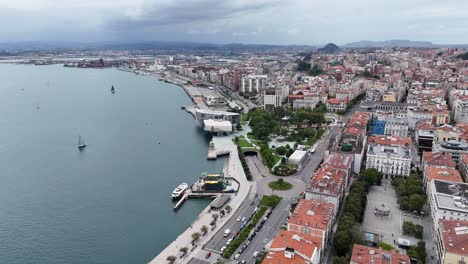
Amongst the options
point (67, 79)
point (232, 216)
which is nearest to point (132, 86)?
point (67, 79)

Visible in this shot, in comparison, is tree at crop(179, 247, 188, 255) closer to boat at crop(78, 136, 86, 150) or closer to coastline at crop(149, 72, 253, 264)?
coastline at crop(149, 72, 253, 264)

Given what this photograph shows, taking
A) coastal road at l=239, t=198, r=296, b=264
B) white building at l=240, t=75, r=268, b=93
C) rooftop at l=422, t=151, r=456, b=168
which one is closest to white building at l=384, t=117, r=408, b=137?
rooftop at l=422, t=151, r=456, b=168

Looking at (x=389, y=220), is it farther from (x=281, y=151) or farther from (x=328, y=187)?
(x=281, y=151)

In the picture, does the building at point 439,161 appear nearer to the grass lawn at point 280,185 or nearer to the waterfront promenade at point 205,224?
the grass lawn at point 280,185

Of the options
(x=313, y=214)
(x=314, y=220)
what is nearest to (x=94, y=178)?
(x=313, y=214)

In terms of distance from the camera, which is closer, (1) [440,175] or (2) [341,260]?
(2) [341,260]

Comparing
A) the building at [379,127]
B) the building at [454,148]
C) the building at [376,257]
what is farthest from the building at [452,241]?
the building at [379,127]
